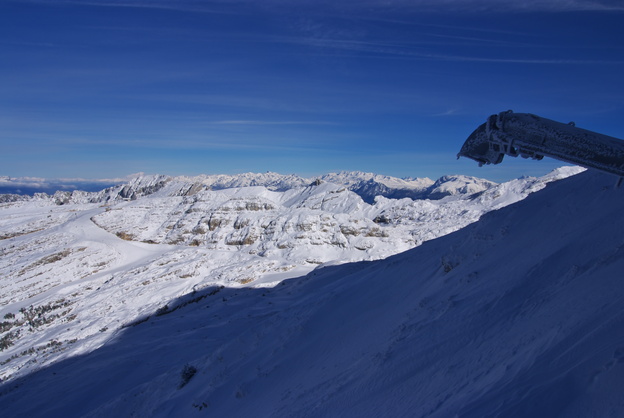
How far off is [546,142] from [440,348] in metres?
6.37

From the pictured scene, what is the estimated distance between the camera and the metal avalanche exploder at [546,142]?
7406 millimetres

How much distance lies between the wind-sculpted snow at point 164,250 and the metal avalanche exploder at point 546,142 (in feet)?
132

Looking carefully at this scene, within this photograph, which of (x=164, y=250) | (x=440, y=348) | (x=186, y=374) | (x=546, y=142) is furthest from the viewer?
(x=164, y=250)

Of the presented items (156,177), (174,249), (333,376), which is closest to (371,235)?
(174,249)

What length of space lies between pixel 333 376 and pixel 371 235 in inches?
2945

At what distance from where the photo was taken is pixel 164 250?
283 feet

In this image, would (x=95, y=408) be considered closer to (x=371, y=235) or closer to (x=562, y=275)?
(x=562, y=275)

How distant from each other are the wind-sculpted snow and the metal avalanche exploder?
132ft

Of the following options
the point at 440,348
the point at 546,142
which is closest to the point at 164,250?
the point at 440,348

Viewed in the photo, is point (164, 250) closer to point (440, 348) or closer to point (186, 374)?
point (186, 374)

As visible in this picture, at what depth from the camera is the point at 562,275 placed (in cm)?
1065

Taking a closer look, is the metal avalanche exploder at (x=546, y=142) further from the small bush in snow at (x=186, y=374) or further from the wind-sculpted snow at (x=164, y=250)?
the wind-sculpted snow at (x=164, y=250)

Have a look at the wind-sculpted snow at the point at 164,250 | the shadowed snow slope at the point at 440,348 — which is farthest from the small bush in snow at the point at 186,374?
the wind-sculpted snow at the point at 164,250

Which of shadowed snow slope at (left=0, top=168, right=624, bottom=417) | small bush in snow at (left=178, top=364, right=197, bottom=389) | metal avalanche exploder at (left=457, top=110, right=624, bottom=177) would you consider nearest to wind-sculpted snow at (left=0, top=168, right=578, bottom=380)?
shadowed snow slope at (left=0, top=168, right=624, bottom=417)
